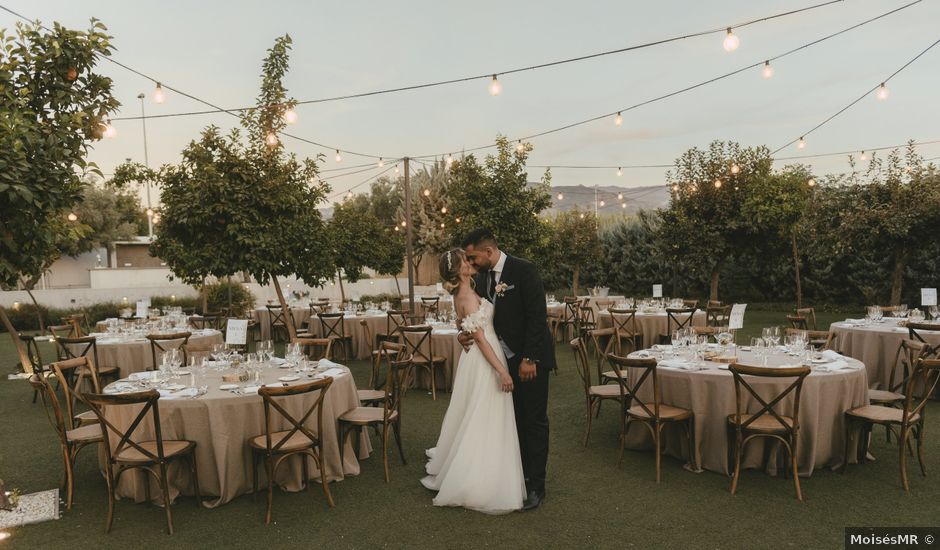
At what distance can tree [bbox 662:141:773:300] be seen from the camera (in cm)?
1388

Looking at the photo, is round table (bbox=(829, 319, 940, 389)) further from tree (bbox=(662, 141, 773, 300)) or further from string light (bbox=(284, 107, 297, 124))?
string light (bbox=(284, 107, 297, 124))

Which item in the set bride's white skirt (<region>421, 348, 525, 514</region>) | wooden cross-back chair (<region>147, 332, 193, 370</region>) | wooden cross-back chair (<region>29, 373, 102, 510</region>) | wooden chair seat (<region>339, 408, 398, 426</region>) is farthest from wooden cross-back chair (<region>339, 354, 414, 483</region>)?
wooden cross-back chair (<region>147, 332, 193, 370</region>)

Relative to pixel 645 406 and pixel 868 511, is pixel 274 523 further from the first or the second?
pixel 868 511

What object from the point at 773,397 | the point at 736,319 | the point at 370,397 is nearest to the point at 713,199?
the point at 736,319

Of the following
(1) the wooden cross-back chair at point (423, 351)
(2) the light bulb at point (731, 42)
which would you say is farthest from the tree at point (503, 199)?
(2) the light bulb at point (731, 42)

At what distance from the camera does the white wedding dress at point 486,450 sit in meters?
4.05

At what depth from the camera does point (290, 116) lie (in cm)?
772

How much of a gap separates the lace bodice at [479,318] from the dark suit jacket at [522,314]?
0.16 ft

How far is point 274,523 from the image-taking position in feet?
13.1

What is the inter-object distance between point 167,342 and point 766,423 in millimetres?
7300

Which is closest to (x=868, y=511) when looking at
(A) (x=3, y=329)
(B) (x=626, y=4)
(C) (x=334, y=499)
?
(C) (x=334, y=499)

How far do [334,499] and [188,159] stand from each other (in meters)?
5.06

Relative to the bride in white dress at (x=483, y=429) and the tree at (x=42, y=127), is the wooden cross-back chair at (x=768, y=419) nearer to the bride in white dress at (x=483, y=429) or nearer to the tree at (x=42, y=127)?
the bride in white dress at (x=483, y=429)

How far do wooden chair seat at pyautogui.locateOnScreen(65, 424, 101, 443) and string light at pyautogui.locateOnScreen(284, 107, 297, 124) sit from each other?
14.5ft
